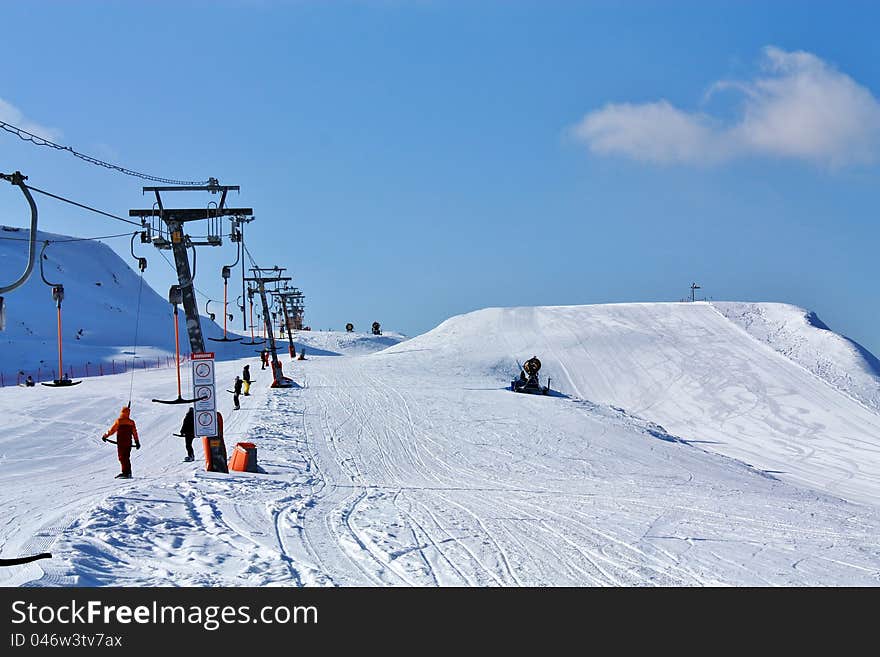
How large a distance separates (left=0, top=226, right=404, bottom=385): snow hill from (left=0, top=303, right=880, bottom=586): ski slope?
28409 millimetres

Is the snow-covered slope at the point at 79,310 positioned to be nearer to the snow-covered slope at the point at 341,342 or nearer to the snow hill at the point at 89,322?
the snow hill at the point at 89,322

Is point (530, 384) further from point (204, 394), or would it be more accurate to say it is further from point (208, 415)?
point (204, 394)

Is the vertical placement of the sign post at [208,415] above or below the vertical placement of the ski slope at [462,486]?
above

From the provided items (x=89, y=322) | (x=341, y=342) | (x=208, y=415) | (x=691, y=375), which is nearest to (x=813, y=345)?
(x=691, y=375)

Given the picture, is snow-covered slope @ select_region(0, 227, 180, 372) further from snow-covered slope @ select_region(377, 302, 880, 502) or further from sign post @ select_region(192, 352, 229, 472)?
sign post @ select_region(192, 352, 229, 472)

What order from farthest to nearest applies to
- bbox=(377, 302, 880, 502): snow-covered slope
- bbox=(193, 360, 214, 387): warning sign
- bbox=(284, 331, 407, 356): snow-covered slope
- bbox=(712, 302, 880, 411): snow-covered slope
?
bbox=(284, 331, 407, 356): snow-covered slope < bbox=(712, 302, 880, 411): snow-covered slope < bbox=(377, 302, 880, 502): snow-covered slope < bbox=(193, 360, 214, 387): warning sign

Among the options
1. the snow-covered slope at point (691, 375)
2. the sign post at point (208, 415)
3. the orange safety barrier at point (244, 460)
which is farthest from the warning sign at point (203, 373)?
the snow-covered slope at point (691, 375)

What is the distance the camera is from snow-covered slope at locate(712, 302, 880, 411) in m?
46.9

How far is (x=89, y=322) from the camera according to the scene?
95875mm

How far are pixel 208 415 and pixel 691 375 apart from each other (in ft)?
125

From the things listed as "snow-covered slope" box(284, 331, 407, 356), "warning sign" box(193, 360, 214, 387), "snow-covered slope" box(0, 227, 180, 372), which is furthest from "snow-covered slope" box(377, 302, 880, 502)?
"snow-covered slope" box(0, 227, 180, 372)

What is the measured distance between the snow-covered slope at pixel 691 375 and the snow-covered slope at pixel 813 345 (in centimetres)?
56

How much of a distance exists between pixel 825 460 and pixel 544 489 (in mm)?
17844

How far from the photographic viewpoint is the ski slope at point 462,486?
33.5ft
